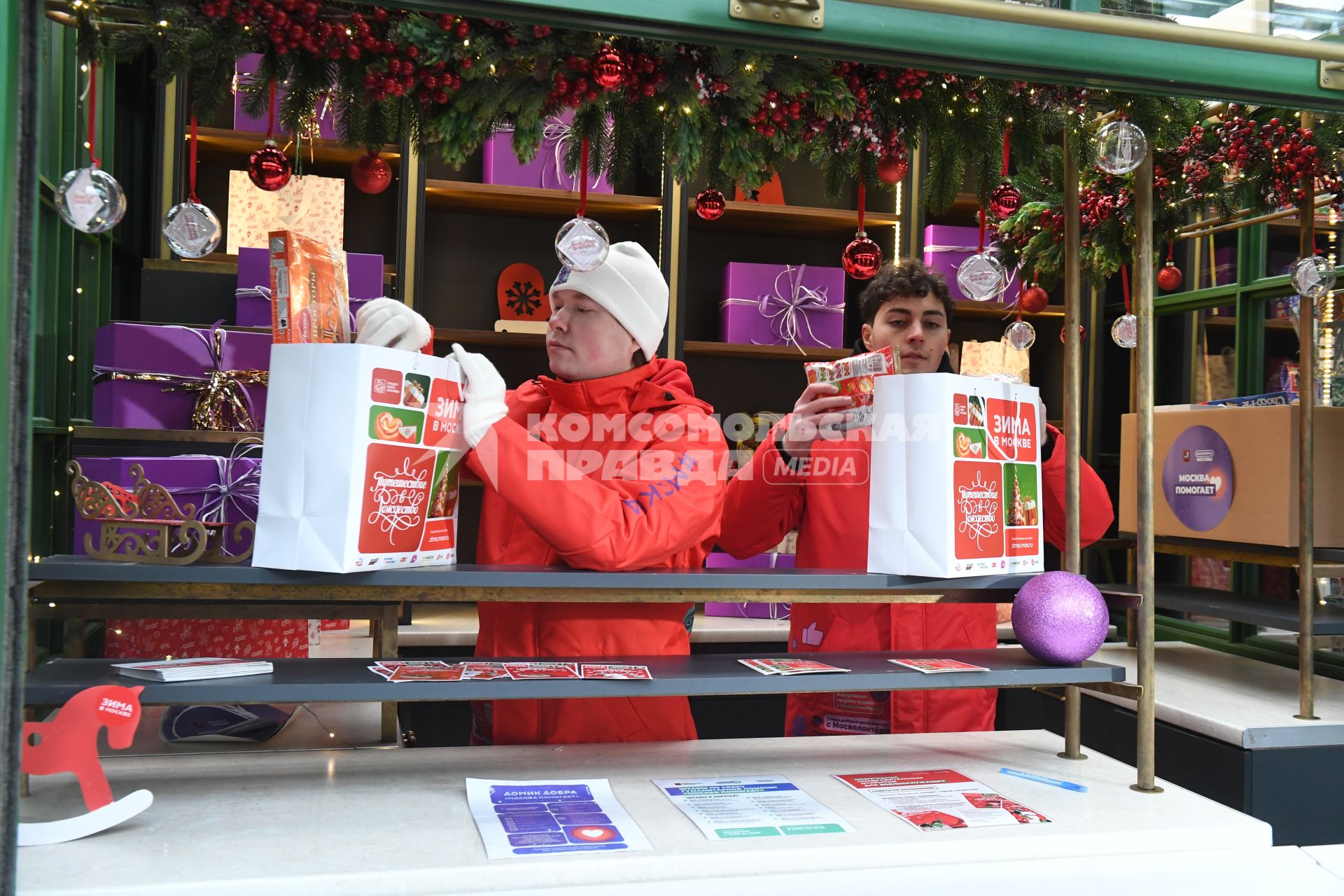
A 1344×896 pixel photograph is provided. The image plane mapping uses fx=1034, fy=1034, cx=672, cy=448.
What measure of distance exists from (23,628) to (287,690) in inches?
12.4

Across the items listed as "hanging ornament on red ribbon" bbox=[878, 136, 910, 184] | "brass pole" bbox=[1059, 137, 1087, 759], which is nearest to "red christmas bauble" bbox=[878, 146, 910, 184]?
"hanging ornament on red ribbon" bbox=[878, 136, 910, 184]

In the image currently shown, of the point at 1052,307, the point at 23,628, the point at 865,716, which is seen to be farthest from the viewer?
the point at 1052,307

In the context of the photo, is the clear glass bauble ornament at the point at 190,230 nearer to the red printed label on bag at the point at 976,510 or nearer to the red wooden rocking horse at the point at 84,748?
the red wooden rocking horse at the point at 84,748

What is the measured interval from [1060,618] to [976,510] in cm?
22

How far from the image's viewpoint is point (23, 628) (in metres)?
1.03

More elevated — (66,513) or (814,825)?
(66,513)

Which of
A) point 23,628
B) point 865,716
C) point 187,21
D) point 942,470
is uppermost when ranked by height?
point 187,21

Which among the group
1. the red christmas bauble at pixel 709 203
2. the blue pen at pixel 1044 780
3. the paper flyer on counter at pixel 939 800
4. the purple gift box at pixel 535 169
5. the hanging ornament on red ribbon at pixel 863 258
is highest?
the purple gift box at pixel 535 169

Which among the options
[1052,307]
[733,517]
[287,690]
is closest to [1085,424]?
[1052,307]

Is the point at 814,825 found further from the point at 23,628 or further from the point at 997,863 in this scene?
the point at 23,628

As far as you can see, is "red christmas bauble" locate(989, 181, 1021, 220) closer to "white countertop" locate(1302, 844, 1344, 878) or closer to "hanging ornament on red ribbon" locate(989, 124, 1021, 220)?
"hanging ornament on red ribbon" locate(989, 124, 1021, 220)

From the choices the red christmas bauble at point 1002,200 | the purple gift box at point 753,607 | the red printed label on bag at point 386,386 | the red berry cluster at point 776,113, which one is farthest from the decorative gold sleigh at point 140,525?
the purple gift box at point 753,607

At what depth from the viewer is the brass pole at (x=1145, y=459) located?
1.58 m

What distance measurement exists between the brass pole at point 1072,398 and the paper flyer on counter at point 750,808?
560 mm
